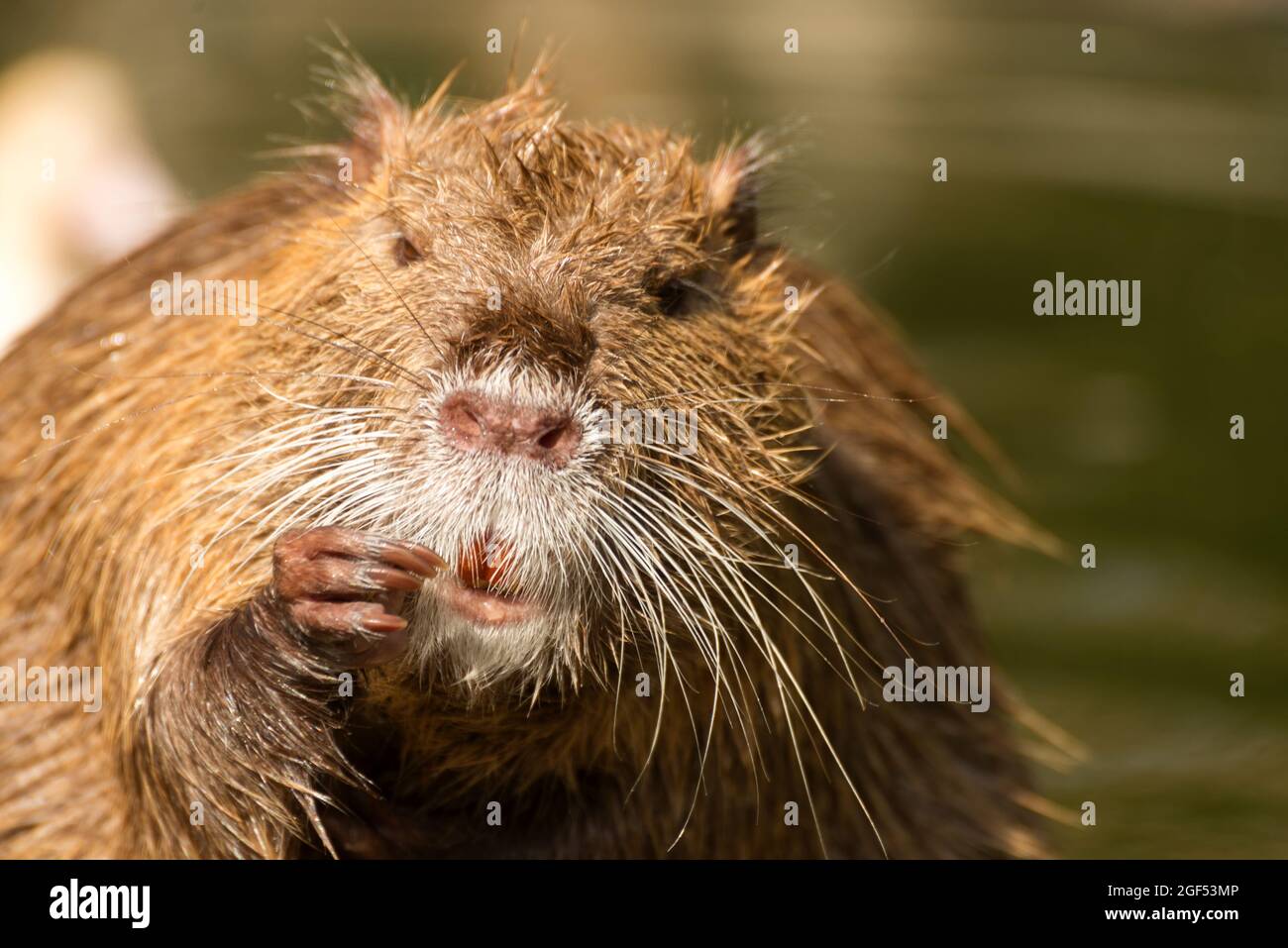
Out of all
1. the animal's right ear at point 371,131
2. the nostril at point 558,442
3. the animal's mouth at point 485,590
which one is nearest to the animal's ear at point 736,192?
the animal's right ear at point 371,131

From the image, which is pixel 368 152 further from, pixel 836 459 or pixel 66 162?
pixel 66 162

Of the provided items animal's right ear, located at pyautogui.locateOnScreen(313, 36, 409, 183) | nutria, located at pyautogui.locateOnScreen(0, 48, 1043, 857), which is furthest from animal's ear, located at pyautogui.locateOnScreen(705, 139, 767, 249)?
animal's right ear, located at pyautogui.locateOnScreen(313, 36, 409, 183)

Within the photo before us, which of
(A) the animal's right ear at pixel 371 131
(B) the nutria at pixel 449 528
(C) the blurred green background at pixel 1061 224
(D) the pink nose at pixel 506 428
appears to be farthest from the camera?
(C) the blurred green background at pixel 1061 224

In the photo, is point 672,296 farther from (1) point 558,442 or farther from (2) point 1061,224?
(2) point 1061,224

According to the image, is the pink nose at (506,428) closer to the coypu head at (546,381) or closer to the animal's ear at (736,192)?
the coypu head at (546,381)

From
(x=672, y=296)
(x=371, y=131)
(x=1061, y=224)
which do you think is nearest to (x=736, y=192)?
(x=672, y=296)
